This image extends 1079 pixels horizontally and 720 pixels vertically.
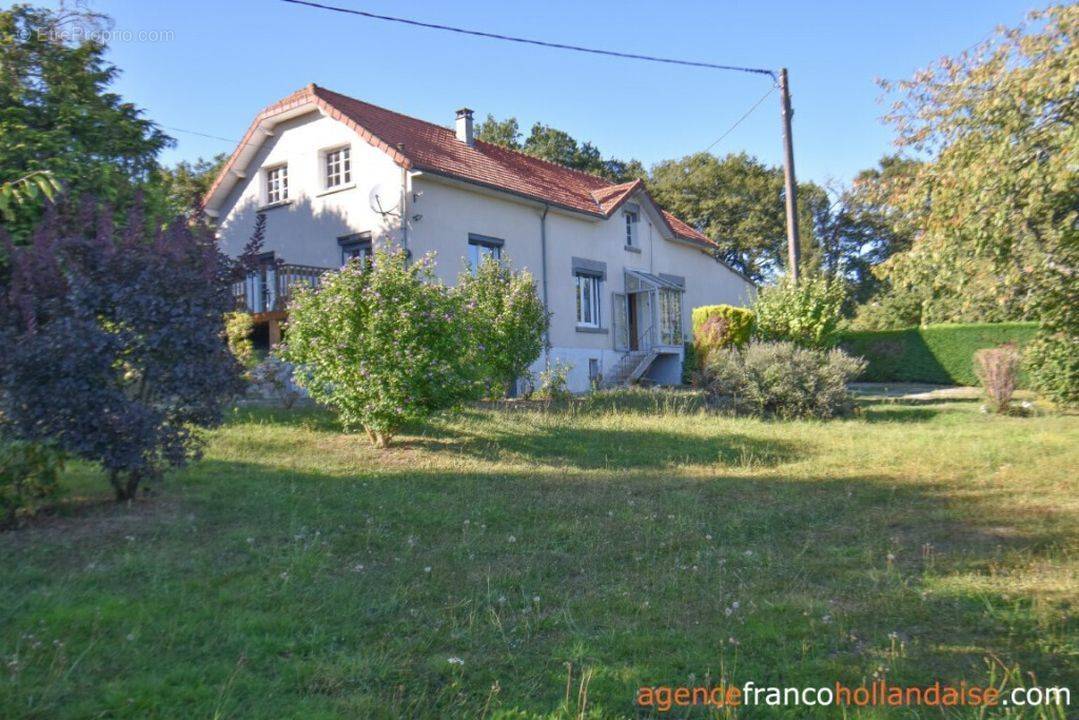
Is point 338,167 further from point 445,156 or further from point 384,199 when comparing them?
point 445,156

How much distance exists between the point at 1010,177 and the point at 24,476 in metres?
9.85

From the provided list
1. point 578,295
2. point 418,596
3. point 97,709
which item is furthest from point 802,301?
point 97,709

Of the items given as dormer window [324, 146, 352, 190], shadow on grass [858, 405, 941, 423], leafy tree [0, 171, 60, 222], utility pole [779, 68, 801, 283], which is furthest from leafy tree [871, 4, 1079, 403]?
dormer window [324, 146, 352, 190]

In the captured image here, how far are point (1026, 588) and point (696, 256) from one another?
24350 millimetres

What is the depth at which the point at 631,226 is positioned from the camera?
2559cm

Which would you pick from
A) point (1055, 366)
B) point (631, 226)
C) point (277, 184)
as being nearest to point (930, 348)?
point (631, 226)

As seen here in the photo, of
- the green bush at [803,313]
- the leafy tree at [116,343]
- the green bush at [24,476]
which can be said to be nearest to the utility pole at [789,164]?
the green bush at [803,313]

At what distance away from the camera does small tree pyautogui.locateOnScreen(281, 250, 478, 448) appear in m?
10.1

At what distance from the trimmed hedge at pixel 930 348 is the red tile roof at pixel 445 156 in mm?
9640

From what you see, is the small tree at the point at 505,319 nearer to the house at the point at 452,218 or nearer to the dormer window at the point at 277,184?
the house at the point at 452,218

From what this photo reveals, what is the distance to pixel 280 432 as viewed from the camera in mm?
11242

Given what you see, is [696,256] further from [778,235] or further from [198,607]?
[198,607]

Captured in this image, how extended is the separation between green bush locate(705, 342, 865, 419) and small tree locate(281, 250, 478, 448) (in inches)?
250

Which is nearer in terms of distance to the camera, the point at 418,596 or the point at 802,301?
the point at 418,596
